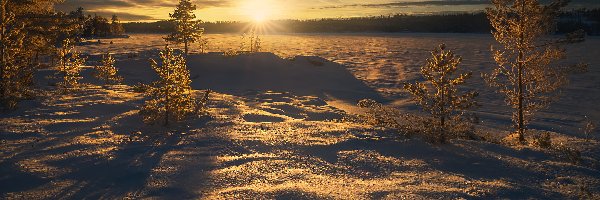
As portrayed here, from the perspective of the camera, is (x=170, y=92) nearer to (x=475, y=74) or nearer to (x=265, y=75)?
(x=265, y=75)

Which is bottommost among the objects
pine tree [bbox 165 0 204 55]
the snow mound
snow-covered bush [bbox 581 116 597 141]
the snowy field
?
snow-covered bush [bbox 581 116 597 141]

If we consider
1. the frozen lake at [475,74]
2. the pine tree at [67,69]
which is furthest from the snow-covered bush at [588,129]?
the pine tree at [67,69]

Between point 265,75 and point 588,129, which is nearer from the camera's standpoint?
point 588,129

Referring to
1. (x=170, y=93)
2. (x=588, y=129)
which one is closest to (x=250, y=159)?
(x=170, y=93)

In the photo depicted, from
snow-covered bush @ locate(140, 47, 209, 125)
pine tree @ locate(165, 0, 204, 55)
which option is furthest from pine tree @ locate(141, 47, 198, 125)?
pine tree @ locate(165, 0, 204, 55)

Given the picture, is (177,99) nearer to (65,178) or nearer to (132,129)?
(132,129)

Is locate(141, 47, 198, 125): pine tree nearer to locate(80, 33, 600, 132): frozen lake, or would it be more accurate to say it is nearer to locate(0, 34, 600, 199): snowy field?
locate(0, 34, 600, 199): snowy field

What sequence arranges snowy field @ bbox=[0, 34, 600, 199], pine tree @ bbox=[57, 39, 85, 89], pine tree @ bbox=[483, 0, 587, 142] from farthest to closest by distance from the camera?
pine tree @ bbox=[57, 39, 85, 89] < pine tree @ bbox=[483, 0, 587, 142] < snowy field @ bbox=[0, 34, 600, 199]

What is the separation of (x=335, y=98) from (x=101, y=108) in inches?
344

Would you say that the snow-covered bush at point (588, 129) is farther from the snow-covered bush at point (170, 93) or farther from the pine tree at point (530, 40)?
the snow-covered bush at point (170, 93)

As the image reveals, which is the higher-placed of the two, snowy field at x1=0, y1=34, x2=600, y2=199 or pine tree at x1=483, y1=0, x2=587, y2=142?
pine tree at x1=483, y1=0, x2=587, y2=142

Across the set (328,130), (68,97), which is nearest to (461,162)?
(328,130)

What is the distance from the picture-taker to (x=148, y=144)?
6.97m

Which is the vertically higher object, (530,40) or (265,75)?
(530,40)
